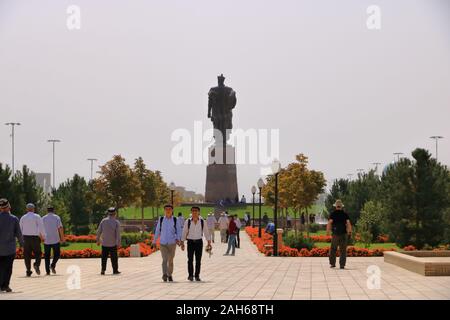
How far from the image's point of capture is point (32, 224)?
19.3 metres

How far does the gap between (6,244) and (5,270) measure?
20.4 inches

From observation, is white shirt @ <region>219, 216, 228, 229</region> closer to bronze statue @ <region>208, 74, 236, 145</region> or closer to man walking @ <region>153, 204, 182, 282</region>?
man walking @ <region>153, 204, 182, 282</region>

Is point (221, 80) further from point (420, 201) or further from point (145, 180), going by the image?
point (420, 201)

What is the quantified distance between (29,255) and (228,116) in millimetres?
65192

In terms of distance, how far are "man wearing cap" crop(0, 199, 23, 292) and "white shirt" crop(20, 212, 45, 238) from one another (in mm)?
3467

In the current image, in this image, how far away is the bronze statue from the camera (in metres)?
82.8

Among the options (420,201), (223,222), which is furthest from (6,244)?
(223,222)

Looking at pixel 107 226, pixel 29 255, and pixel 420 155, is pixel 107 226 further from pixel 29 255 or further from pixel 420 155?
pixel 420 155

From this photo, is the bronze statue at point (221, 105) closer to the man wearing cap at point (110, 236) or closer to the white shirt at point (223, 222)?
the white shirt at point (223, 222)

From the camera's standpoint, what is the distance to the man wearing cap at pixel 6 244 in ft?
48.8

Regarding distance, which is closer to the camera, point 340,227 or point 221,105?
point 340,227

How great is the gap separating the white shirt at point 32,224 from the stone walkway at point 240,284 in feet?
3.51

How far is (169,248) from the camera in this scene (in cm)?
1742
